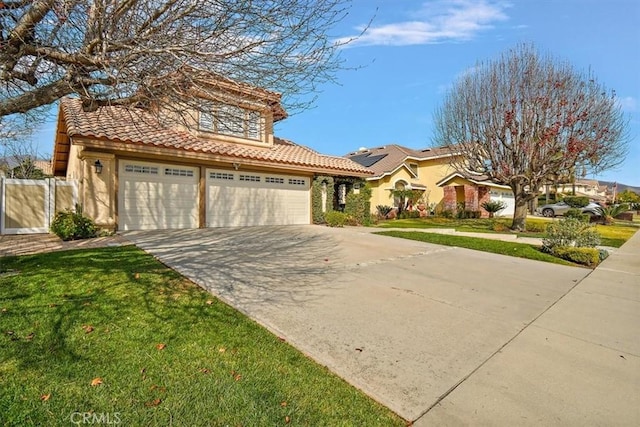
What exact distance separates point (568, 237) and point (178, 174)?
12.7 meters

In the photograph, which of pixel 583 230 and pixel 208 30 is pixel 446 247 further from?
pixel 208 30

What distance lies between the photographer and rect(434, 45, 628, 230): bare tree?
14422mm

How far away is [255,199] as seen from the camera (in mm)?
14148

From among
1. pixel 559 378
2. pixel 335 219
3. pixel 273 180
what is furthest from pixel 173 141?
pixel 559 378

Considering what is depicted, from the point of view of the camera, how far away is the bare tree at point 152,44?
12.5 ft

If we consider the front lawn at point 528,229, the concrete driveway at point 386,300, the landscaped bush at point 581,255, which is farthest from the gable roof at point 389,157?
the concrete driveway at point 386,300

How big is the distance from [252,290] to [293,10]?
12.7ft

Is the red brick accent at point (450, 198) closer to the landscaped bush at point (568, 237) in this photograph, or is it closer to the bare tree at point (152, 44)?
the landscaped bush at point (568, 237)

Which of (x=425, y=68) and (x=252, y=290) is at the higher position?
(x=425, y=68)

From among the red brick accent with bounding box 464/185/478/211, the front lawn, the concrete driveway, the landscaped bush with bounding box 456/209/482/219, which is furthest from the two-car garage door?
the red brick accent with bounding box 464/185/478/211

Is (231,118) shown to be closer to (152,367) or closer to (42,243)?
(152,367)

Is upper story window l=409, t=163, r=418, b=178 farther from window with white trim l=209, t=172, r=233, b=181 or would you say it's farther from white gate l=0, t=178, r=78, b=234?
white gate l=0, t=178, r=78, b=234

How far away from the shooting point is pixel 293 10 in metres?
4.09

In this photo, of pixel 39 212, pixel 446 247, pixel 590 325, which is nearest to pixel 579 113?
Result: pixel 446 247
